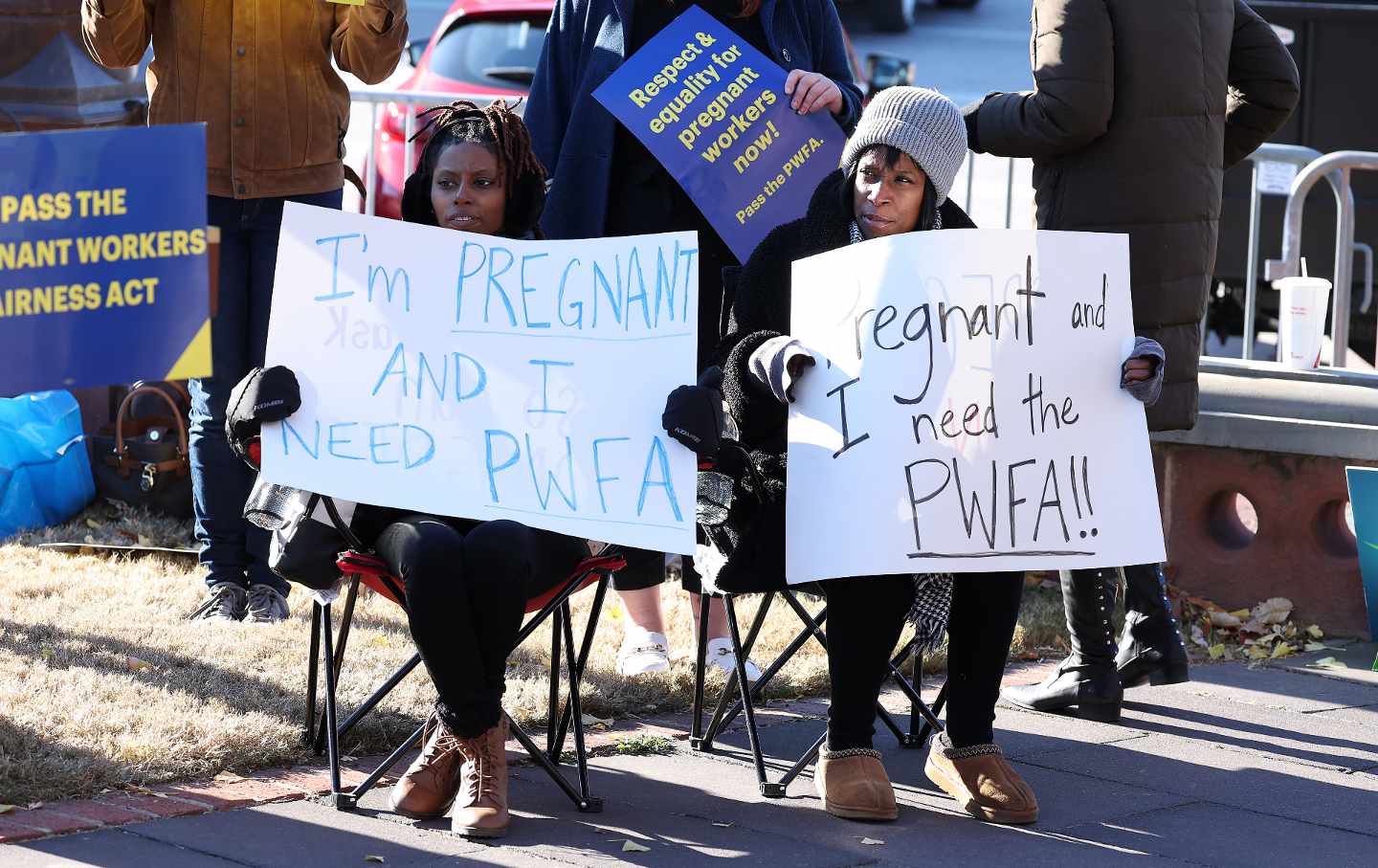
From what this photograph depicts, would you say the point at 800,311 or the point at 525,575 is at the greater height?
the point at 800,311

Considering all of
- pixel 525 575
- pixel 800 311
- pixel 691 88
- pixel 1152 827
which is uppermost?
pixel 691 88

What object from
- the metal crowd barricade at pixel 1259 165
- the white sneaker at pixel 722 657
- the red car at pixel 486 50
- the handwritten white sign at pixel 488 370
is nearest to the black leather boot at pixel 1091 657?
the white sneaker at pixel 722 657

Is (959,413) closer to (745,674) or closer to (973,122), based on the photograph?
(745,674)

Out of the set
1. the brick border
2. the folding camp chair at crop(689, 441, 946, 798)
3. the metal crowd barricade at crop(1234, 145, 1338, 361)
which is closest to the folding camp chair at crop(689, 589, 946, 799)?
the folding camp chair at crop(689, 441, 946, 798)

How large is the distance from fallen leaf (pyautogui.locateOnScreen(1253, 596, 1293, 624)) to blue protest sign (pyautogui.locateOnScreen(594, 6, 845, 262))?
2.15 m

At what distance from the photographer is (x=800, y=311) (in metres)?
3.98

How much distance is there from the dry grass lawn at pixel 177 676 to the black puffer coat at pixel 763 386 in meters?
0.83

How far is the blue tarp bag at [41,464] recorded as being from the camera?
6.50 metres

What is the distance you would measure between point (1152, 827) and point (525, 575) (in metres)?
1.46

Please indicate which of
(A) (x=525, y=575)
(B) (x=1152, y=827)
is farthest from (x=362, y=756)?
(B) (x=1152, y=827)

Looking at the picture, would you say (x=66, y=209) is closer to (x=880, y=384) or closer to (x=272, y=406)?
(x=272, y=406)

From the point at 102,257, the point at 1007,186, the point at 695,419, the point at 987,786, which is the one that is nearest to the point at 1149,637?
the point at 987,786

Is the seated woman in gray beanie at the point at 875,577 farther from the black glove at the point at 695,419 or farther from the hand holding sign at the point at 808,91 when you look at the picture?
the hand holding sign at the point at 808,91

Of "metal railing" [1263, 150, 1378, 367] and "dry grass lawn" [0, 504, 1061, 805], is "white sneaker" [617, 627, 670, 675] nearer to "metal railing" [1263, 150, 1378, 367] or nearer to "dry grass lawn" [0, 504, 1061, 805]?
"dry grass lawn" [0, 504, 1061, 805]
